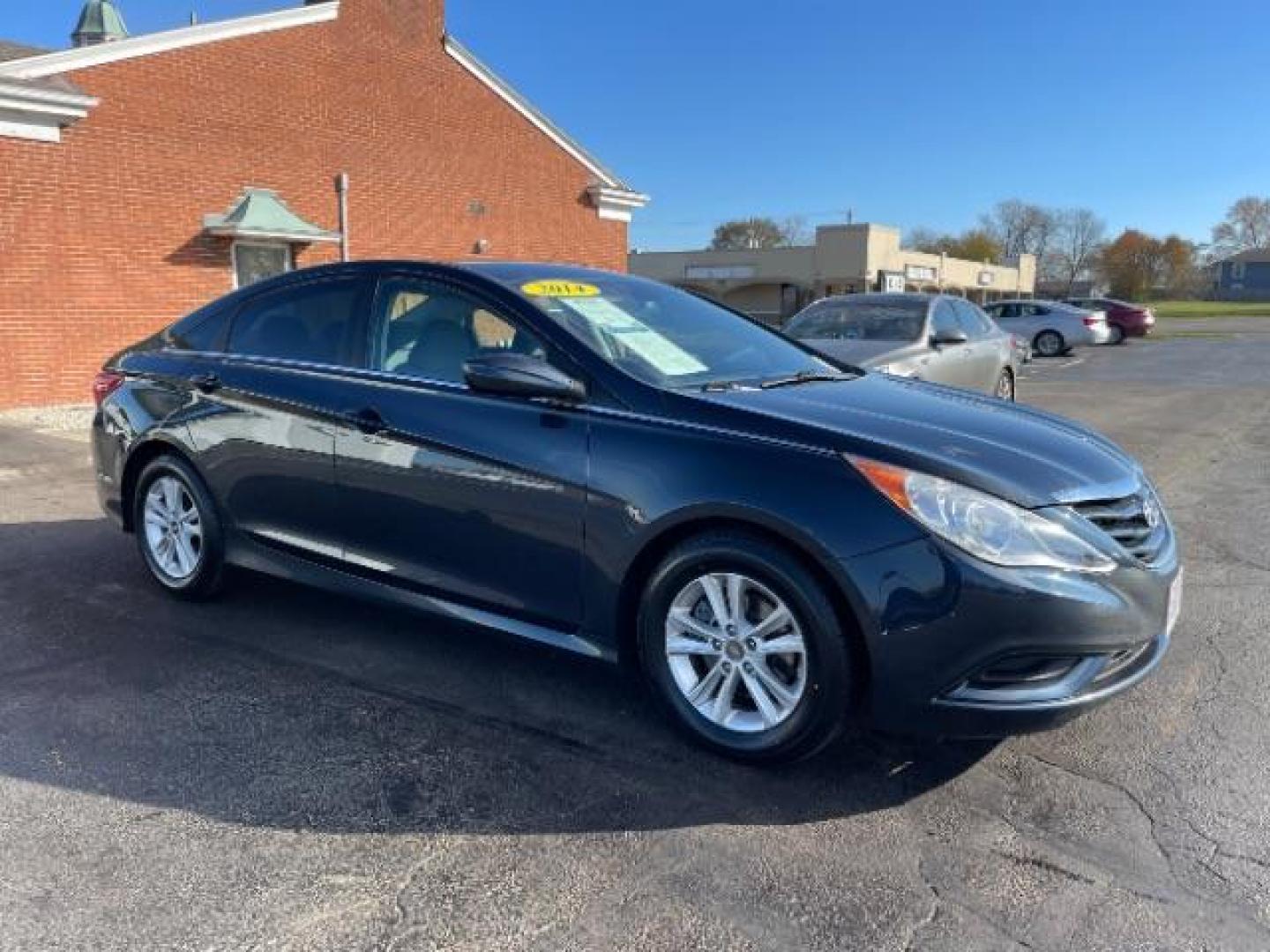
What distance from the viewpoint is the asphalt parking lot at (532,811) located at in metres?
2.47

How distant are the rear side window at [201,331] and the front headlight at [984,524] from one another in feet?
10.9

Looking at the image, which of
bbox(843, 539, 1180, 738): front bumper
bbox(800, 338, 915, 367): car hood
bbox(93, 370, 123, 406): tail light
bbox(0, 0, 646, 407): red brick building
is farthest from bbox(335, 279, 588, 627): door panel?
bbox(0, 0, 646, 407): red brick building

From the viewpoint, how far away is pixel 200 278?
45.5 feet

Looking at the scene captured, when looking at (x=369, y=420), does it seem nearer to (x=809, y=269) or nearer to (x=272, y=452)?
(x=272, y=452)

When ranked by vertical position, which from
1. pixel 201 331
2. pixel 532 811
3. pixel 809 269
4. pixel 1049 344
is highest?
pixel 809 269

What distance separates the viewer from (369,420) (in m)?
3.96

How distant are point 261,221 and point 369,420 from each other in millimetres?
11287

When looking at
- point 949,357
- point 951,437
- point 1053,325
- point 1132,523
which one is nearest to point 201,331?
point 951,437

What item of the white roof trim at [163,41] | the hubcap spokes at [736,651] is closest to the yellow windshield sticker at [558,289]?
the hubcap spokes at [736,651]

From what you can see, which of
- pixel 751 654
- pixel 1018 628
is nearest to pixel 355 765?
pixel 751 654

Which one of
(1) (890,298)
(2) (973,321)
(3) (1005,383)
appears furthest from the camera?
(3) (1005,383)

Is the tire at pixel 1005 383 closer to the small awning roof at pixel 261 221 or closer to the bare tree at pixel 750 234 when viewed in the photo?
the small awning roof at pixel 261 221

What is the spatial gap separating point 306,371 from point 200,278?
429 inches

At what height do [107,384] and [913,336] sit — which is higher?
[913,336]
